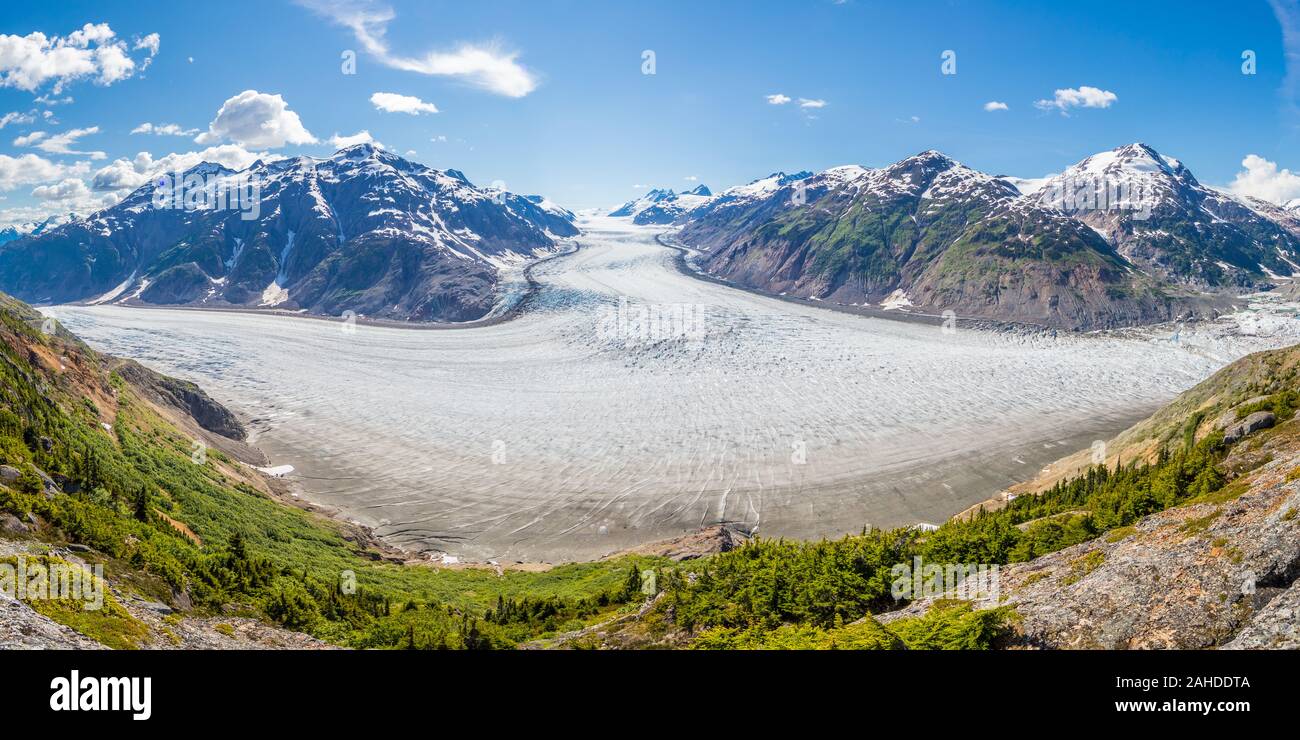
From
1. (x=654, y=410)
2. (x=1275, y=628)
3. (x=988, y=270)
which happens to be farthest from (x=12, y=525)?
(x=988, y=270)

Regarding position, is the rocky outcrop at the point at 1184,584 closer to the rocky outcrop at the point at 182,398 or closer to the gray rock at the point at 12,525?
the gray rock at the point at 12,525

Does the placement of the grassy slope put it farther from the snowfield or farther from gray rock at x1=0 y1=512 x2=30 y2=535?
the snowfield

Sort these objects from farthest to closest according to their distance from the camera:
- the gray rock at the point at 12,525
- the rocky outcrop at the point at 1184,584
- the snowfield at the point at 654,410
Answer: the snowfield at the point at 654,410
the gray rock at the point at 12,525
the rocky outcrop at the point at 1184,584

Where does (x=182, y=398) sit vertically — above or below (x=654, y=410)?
above

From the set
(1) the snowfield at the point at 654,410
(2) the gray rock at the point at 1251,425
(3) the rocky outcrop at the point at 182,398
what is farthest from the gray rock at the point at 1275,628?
(3) the rocky outcrop at the point at 182,398

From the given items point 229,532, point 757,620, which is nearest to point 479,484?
point 229,532

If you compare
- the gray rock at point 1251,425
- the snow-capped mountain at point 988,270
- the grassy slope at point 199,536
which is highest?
the snow-capped mountain at point 988,270

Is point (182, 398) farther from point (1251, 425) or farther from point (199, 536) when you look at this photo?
point (1251, 425)

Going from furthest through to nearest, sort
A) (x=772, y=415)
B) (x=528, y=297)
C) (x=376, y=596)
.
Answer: (x=528, y=297)
(x=772, y=415)
(x=376, y=596)

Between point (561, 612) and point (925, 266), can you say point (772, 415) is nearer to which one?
point (561, 612)
